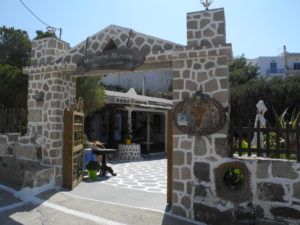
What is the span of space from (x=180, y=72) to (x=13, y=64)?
1138 cm

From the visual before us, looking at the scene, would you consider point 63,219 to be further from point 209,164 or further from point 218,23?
point 218,23

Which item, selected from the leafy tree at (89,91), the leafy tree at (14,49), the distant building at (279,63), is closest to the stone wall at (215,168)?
the leafy tree at (89,91)

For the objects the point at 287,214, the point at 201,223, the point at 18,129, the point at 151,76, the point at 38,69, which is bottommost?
the point at 201,223

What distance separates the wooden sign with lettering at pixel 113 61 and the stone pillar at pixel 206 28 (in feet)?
3.64

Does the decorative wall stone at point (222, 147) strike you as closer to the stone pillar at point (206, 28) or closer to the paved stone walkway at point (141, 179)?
the stone pillar at point (206, 28)

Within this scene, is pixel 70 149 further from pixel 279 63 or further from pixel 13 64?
pixel 279 63

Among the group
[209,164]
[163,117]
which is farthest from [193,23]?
[163,117]

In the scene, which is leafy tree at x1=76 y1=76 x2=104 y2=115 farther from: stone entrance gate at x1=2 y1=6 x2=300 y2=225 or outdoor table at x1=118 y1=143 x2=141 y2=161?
stone entrance gate at x1=2 y1=6 x2=300 y2=225

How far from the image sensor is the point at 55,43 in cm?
755

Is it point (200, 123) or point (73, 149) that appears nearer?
point (200, 123)

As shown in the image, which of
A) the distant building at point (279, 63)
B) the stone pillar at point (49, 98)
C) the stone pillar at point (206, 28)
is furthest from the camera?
the distant building at point (279, 63)

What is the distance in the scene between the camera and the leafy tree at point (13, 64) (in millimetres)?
11336

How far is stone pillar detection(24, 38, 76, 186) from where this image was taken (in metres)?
7.14

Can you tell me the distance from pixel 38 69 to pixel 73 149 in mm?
2176
